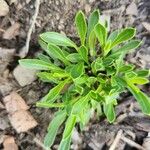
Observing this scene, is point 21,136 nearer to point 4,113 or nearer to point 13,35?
point 4,113

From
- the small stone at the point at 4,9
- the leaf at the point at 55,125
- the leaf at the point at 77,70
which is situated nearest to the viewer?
the leaf at the point at 77,70

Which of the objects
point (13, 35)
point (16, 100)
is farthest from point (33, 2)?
point (16, 100)

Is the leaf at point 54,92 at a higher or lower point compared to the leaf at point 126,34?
lower

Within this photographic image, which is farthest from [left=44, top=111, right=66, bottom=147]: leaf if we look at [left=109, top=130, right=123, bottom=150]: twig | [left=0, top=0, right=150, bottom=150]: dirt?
[left=109, top=130, right=123, bottom=150]: twig

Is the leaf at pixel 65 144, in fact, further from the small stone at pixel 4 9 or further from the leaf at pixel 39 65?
the small stone at pixel 4 9

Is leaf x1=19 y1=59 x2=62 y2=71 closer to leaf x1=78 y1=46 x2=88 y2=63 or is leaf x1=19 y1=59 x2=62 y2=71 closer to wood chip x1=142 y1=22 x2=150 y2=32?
leaf x1=78 y1=46 x2=88 y2=63

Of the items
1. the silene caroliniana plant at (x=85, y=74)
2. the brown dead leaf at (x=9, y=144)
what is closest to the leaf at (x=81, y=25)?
the silene caroliniana plant at (x=85, y=74)
